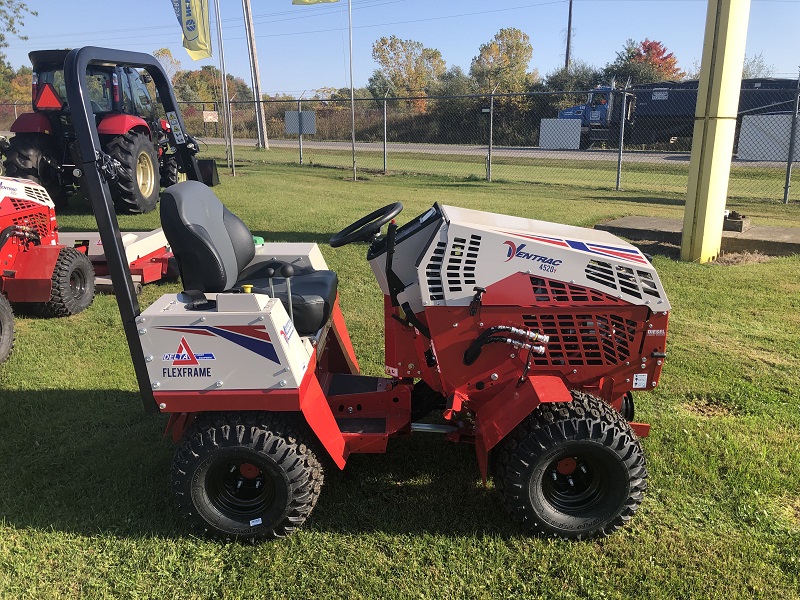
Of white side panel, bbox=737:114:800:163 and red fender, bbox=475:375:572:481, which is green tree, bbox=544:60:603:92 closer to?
white side panel, bbox=737:114:800:163

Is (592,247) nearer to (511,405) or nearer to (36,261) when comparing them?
(511,405)

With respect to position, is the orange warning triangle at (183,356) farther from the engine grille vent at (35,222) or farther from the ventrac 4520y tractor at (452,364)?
the engine grille vent at (35,222)

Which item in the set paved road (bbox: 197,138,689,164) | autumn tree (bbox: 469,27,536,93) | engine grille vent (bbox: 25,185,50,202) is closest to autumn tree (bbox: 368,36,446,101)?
autumn tree (bbox: 469,27,536,93)

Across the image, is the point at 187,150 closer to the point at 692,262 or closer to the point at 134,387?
the point at 134,387

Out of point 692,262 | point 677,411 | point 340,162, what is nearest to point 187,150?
point 677,411

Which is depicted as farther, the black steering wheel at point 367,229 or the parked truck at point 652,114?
the parked truck at point 652,114

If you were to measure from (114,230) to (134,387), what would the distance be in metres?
1.84

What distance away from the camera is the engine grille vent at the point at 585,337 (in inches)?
102

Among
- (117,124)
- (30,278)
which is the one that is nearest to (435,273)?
(30,278)

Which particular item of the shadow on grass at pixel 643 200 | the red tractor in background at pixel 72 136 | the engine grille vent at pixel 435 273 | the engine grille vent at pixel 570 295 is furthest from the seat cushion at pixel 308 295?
the shadow on grass at pixel 643 200

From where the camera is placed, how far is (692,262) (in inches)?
273

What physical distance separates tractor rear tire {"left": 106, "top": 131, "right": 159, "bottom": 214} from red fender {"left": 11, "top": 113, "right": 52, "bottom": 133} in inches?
46.1

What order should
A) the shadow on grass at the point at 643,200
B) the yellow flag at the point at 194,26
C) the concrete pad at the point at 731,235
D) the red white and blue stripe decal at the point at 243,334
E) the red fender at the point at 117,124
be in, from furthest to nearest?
1. the yellow flag at the point at 194,26
2. the shadow on grass at the point at 643,200
3. the red fender at the point at 117,124
4. the concrete pad at the point at 731,235
5. the red white and blue stripe decal at the point at 243,334

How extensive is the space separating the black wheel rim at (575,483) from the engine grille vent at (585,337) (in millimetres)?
398
